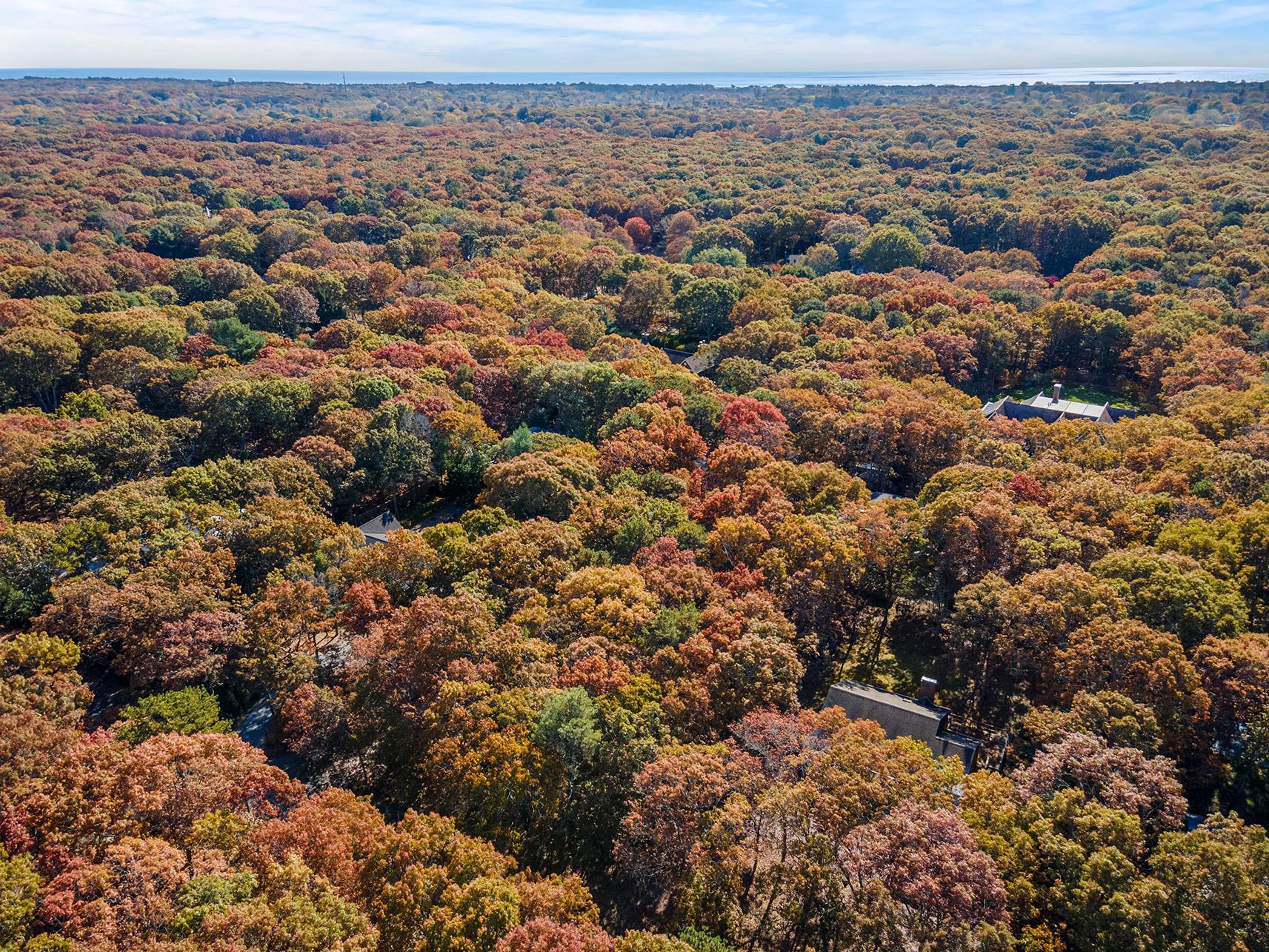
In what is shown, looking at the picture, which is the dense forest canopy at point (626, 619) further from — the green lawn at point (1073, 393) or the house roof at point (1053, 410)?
the house roof at point (1053, 410)

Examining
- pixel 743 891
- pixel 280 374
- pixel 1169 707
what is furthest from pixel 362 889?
pixel 280 374

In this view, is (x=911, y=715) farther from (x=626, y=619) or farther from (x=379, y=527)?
(x=379, y=527)

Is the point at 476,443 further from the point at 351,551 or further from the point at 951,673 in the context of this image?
the point at 951,673

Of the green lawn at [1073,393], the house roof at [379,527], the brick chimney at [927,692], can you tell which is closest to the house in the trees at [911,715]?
the brick chimney at [927,692]

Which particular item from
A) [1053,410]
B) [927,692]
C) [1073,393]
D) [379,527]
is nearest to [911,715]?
[927,692]

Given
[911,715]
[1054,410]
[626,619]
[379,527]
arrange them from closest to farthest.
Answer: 1. [911,715]
2. [626,619]
3. [379,527]
4. [1054,410]

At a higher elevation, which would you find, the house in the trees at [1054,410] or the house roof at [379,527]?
the house in the trees at [1054,410]
